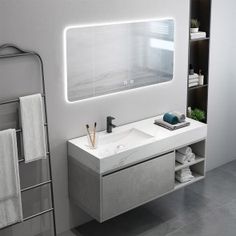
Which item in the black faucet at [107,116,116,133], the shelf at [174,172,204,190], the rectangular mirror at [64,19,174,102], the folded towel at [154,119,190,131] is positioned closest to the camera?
the rectangular mirror at [64,19,174,102]

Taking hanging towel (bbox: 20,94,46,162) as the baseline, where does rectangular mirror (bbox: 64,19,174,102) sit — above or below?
above

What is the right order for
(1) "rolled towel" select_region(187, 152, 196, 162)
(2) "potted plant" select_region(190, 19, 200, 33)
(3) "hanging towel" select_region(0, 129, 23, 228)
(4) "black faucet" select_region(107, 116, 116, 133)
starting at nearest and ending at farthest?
(3) "hanging towel" select_region(0, 129, 23, 228) < (4) "black faucet" select_region(107, 116, 116, 133) < (1) "rolled towel" select_region(187, 152, 196, 162) < (2) "potted plant" select_region(190, 19, 200, 33)

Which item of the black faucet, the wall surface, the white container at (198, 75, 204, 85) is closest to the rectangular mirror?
the wall surface

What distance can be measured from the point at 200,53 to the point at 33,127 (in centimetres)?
225

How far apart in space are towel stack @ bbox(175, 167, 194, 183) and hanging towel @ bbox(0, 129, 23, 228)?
164 cm

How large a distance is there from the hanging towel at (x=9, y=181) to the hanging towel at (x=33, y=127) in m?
0.12

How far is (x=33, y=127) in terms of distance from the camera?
3.65 meters

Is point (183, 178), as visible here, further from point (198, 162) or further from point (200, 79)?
point (200, 79)

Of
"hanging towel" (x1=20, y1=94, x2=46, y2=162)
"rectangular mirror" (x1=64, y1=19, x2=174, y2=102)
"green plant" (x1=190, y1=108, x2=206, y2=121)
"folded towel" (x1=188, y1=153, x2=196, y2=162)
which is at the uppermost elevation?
"rectangular mirror" (x1=64, y1=19, x2=174, y2=102)

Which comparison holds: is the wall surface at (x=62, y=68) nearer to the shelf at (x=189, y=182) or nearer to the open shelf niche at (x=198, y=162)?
the open shelf niche at (x=198, y=162)

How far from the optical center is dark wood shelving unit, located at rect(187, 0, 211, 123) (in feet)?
16.1

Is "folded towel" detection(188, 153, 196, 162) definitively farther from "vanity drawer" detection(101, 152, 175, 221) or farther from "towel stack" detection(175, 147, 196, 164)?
"vanity drawer" detection(101, 152, 175, 221)

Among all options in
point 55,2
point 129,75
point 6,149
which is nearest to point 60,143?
point 6,149

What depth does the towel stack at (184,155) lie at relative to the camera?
4551 mm
